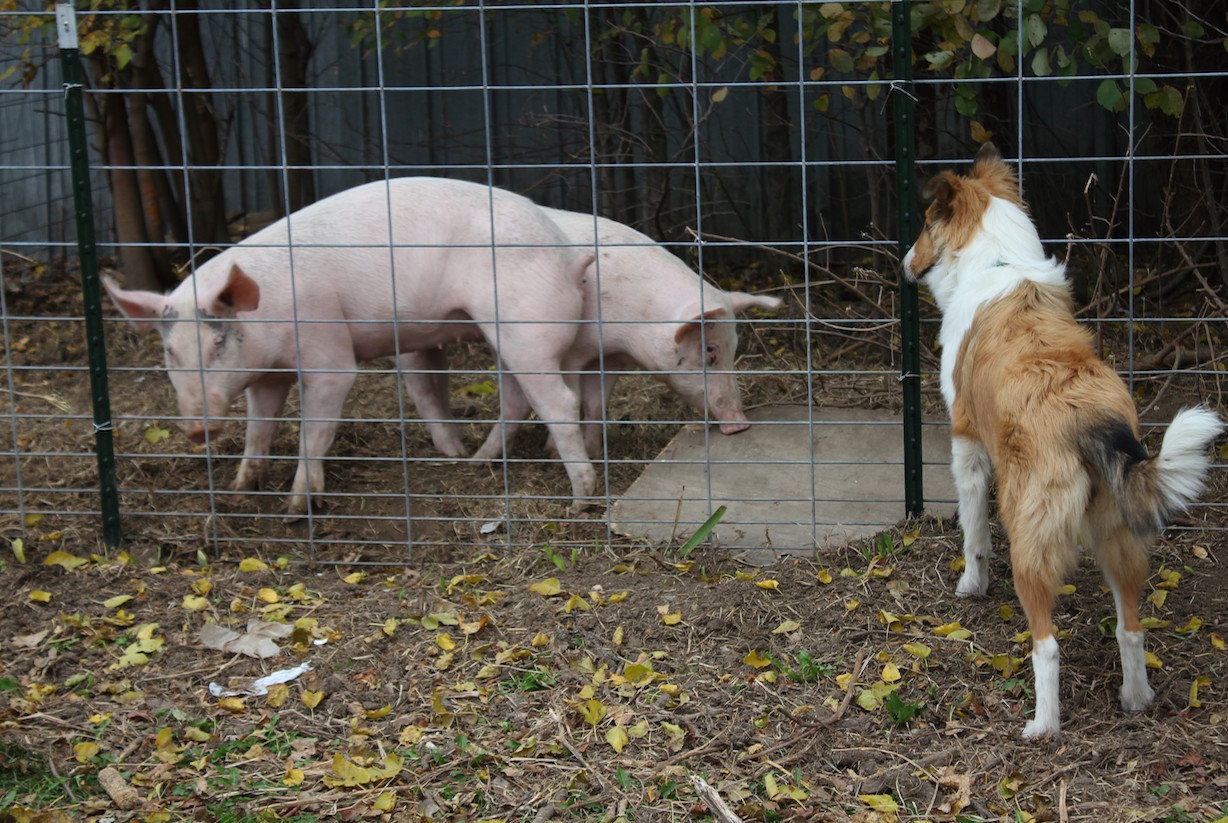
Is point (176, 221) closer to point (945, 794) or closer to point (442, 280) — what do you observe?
point (442, 280)

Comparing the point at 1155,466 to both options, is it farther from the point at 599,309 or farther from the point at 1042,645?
the point at 599,309

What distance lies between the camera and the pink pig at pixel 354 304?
18.9 feet

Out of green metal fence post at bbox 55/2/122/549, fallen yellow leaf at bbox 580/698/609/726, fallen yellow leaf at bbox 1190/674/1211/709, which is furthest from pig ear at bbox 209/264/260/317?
fallen yellow leaf at bbox 1190/674/1211/709

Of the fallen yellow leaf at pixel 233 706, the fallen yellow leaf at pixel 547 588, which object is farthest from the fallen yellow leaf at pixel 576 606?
the fallen yellow leaf at pixel 233 706

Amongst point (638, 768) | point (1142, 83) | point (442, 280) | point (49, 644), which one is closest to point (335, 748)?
point (638, 768)

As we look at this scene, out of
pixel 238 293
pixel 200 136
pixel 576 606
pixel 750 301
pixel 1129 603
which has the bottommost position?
pixel 576 606

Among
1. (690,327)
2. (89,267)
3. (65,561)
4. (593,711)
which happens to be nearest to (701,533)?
(593,711)

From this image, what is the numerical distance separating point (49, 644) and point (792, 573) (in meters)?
2.71

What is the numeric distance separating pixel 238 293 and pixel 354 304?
0.62 meters

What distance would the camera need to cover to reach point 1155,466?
3205 millimetres

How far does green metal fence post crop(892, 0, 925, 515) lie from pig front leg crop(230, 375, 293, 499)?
9.66ft

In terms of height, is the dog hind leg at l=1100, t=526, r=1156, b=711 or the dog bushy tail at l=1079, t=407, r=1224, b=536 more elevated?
the dog bushy tail at l=1079, t=407, r=1224, b=536

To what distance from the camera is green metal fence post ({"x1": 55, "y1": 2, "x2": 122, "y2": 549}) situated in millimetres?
4988

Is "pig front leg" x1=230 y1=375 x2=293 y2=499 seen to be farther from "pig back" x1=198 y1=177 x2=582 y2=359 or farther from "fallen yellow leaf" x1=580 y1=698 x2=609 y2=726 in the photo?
"fallen yellow leaf" x1=580 y1=698 x2=609 y2=726
